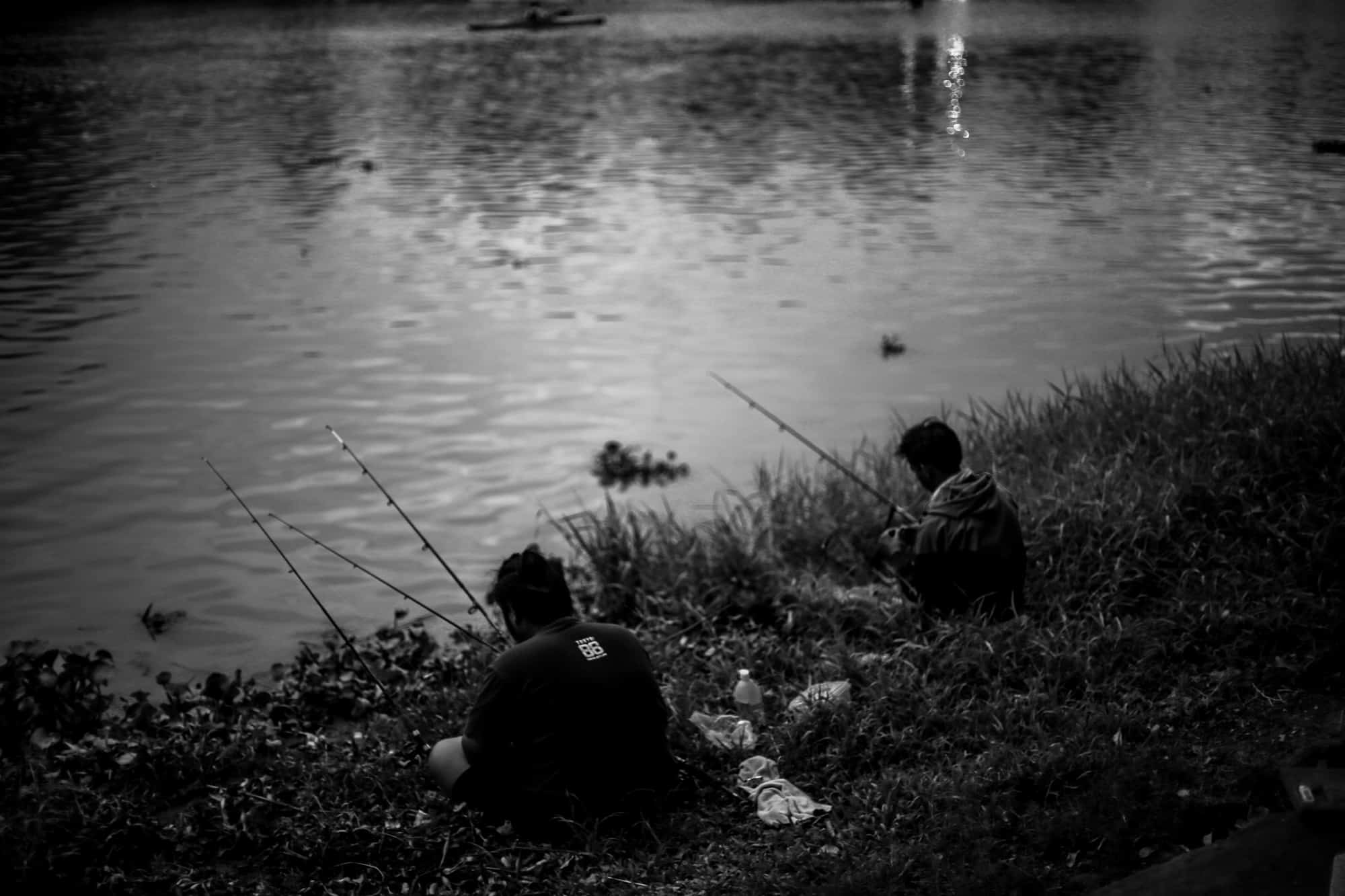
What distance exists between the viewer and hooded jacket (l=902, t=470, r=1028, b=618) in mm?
6648

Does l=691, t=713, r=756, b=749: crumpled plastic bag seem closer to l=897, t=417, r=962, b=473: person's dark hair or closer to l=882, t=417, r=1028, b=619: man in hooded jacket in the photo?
l=882, t=417, r=1028, b=619: man in hooded jacket

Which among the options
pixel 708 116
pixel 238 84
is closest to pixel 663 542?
pixel 708 116

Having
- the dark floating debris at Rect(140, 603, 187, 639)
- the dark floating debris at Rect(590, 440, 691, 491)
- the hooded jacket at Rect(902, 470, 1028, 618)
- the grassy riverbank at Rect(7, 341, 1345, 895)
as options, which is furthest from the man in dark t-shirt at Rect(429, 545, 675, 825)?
the dark floating debris at Rect(590, 440, 691, 491)

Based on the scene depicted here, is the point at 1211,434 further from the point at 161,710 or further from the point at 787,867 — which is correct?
the point at 161,710

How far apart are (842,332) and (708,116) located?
1893 centimetres

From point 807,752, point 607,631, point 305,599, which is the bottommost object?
point 305,599

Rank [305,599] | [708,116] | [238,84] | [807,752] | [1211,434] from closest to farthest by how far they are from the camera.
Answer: [807,752]
[1211,434]
[305,599]
[708,116]
[238,84]

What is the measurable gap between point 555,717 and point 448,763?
70cm

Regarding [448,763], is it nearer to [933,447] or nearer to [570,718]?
[570,718]

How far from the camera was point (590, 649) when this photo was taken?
5.30 metres

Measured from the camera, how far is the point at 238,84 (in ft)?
137

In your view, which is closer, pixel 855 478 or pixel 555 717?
pixel 555 717

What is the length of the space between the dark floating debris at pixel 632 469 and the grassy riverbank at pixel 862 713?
6.41 ft

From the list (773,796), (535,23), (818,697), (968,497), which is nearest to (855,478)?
(968,497)
